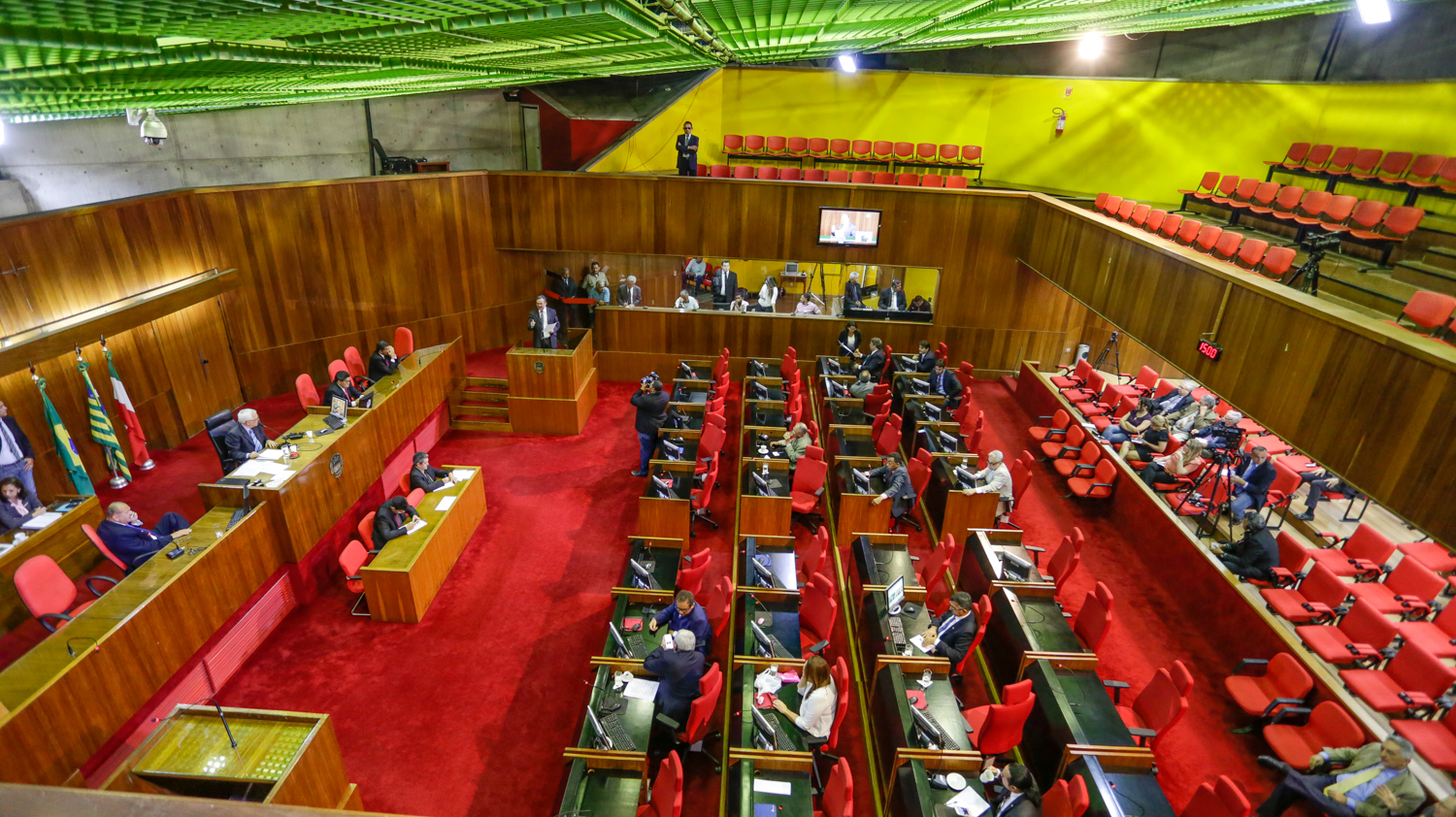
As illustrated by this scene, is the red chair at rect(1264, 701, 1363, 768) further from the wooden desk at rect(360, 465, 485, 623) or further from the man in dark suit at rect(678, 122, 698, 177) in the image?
the man in dark suit at rect(678, 122, 698, 177)

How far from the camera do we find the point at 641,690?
538 cm

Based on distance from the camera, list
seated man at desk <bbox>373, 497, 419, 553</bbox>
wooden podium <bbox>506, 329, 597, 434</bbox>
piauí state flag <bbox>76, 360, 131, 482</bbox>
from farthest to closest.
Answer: wooden podium <bbox>506, 329, 597, 434</bbox>, piauí state flag <bbox>76, 360, 131, 482</bbox>, seated man at desk <bbox>373, 497, 419, 553</bbox>

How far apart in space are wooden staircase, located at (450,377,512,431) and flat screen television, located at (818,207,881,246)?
634 cm

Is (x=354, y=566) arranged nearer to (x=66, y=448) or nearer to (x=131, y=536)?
(x=131, y=536)

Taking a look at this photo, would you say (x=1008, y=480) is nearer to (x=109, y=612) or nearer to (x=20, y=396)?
(x=109, y=612)

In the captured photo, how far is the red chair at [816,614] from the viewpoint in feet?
19.8

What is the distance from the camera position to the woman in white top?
16.3ft

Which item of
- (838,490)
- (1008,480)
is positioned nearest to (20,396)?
(838,490)

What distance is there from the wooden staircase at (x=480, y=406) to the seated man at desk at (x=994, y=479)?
7088 millimetres

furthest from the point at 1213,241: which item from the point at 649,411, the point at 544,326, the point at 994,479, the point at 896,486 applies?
the point at 544,326

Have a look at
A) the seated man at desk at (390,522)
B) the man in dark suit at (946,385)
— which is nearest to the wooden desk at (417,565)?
the seated man at desk at (390,522)

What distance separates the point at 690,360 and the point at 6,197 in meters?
8.93

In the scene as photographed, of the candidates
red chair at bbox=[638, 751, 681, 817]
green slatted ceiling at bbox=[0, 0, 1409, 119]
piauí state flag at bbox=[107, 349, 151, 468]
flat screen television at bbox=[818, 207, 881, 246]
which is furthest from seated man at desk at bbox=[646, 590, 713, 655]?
flat screen television at bbox=[818, 207, 881, 246]

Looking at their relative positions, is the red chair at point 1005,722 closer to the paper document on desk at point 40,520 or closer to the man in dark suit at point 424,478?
the man in dark suit at point 424,478
